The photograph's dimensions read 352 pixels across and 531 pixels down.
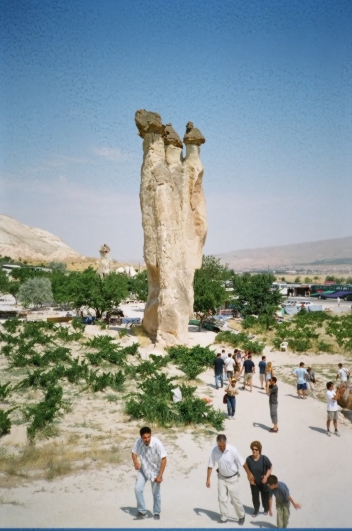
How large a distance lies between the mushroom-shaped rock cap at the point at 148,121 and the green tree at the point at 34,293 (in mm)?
26768

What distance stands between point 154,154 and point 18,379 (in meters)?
13.4

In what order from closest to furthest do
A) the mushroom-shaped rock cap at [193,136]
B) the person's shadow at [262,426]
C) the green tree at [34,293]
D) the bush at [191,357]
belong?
the person's shadow at [262,426] → the bush at [191,357] → the mushroom-shaped rock cap at [193,136] → the green tree at [34,293]

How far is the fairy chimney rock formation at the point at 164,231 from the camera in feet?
68.1

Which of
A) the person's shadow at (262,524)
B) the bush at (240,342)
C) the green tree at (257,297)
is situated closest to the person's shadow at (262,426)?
the person's shadow at (262,524)

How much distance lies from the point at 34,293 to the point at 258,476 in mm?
40611

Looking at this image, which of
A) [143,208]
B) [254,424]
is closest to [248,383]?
[254,424]

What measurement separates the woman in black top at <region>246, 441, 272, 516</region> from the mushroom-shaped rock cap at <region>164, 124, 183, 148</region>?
2073 cm

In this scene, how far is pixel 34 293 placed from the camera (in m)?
43.1

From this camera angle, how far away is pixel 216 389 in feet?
45.2

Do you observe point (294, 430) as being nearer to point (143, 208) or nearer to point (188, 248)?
point (143, 208)

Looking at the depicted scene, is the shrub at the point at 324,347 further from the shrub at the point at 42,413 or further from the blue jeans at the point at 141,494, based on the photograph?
the blue jeans at the point at 141,494

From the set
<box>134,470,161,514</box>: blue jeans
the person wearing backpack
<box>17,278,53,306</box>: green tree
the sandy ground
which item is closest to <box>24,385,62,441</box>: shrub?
the sandy ground

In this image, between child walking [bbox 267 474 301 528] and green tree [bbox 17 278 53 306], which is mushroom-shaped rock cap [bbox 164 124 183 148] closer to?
child walking [bbox 267 474 301 528]

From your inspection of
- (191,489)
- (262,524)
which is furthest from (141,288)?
(262,524)
